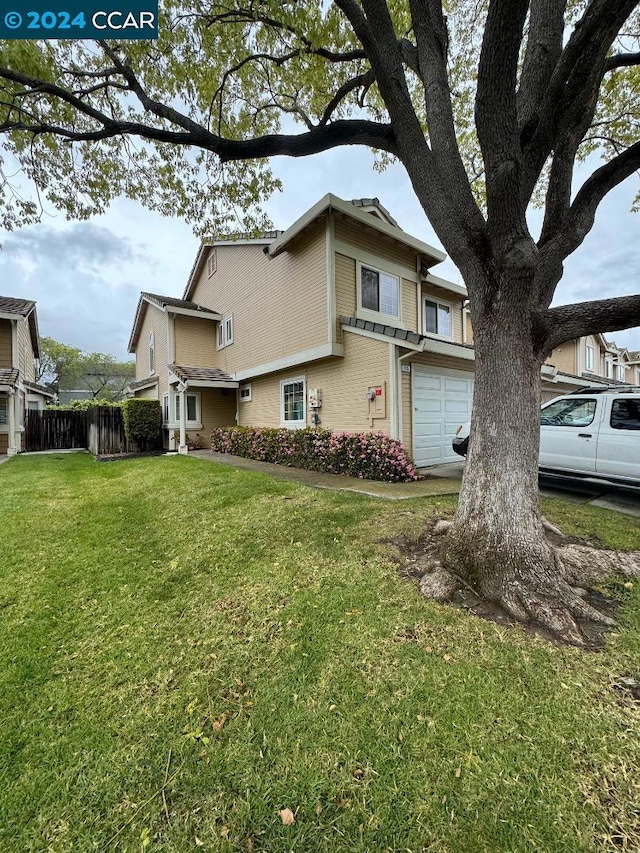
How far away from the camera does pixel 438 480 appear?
26.2ft

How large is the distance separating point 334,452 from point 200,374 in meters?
8.10

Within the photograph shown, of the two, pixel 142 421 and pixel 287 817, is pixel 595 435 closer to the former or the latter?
pixel 287 817

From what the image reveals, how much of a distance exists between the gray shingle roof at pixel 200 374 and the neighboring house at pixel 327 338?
0.33ft

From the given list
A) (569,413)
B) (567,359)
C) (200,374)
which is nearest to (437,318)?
(569,413)

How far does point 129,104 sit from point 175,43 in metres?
1.43

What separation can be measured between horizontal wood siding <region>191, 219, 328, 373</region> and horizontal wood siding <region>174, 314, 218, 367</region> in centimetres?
60

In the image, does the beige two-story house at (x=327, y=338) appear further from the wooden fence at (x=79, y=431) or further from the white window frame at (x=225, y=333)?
the wooden fence at (x=79, y=431)

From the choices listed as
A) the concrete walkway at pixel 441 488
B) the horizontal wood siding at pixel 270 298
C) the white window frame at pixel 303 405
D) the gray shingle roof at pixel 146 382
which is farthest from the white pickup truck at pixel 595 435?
the gray shingle roof at pixel 146 382

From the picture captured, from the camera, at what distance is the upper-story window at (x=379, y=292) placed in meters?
10.4

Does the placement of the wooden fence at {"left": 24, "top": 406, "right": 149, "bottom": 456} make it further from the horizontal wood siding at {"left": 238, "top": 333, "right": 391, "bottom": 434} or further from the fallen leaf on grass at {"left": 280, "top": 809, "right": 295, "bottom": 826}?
the fallen leaf on grass at {"left": 280, "top": 809, "right": 295, "bottom": 826}

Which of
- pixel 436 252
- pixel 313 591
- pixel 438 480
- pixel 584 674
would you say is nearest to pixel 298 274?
pixel 436 252

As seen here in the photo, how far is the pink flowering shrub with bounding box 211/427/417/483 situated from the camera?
26.2ft

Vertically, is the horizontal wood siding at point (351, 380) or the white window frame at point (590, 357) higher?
the white window frame at point (590, 357)

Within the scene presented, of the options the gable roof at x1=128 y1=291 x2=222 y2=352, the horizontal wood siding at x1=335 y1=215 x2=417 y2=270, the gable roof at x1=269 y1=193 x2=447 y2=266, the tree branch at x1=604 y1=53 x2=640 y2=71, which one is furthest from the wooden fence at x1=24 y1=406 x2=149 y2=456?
the tree branch at x1=604 y1=53 x2=640 y2=71
